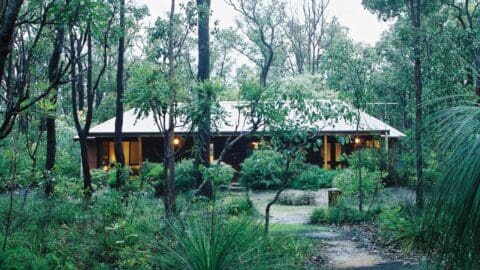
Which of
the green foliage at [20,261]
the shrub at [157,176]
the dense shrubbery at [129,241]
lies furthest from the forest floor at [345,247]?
the shrub at [157,176]

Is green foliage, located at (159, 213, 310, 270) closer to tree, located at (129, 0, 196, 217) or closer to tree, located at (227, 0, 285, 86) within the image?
tree, located at (129, 0, 196, 217)

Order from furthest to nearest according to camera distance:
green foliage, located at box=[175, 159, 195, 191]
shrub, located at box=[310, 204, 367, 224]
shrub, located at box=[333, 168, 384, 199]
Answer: green foliage, located at box=[175, 159, 195, 191] → shrub, located at box=[333, 168, 384, 199] → shrub, located at box=[310, 204, 367, 224]

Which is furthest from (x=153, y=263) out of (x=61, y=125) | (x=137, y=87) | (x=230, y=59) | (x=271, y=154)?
(x=230, y=59)

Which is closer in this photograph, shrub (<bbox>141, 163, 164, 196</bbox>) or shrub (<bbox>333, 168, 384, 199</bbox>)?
shrub (<bbox>333, 168, 384, 199</bbox>)

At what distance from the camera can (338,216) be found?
9.90 m

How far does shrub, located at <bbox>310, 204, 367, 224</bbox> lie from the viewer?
32.1 ft

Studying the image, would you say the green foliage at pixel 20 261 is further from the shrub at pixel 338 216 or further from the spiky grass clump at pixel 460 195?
the shrub at pixel 338 216

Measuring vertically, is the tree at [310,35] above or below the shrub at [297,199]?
above

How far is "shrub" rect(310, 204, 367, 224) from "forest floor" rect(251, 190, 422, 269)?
32 centimetres

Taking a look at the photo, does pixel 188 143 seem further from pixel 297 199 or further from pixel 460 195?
pixel 460 195

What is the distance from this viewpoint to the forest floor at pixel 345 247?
605cm

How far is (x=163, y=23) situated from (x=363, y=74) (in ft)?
17.2

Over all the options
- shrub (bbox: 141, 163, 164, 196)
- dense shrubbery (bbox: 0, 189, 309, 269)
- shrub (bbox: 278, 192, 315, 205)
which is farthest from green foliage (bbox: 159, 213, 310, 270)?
shrub (bbox: 141, 163, 164, 196)

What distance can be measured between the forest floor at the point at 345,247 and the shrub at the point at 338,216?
317 mm
